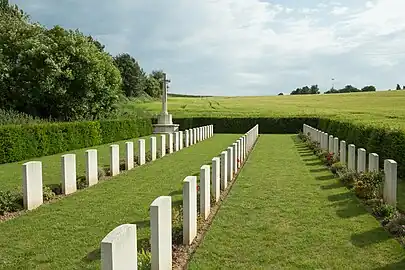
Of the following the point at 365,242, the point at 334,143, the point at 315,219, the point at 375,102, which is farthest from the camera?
the point at 375,102

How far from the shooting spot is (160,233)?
4801 millimetres

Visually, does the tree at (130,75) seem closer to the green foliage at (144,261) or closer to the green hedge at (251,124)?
the green hedge at (251,124)

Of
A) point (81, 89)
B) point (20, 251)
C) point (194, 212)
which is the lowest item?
point (20, 251)

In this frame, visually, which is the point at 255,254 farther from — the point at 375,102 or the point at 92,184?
the point at 375,102

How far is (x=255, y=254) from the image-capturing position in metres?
5.80

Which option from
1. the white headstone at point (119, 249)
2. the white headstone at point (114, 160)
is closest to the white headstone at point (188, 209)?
the white headstone at point (119, 249)

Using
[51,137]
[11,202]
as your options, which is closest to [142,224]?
[11,202]

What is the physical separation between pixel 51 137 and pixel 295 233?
52.1 ft

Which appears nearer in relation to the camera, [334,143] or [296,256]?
[296,256]

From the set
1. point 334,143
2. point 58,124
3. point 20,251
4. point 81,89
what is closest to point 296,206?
point 20,251

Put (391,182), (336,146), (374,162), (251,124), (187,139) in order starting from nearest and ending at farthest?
(391,182)
(374,162)
(336,146)
(187,139)
(251,124)

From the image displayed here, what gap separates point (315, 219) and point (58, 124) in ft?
53.6

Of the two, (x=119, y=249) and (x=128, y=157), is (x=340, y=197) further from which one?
(x=128, y=157)

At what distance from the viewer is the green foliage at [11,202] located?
8.34 metres
